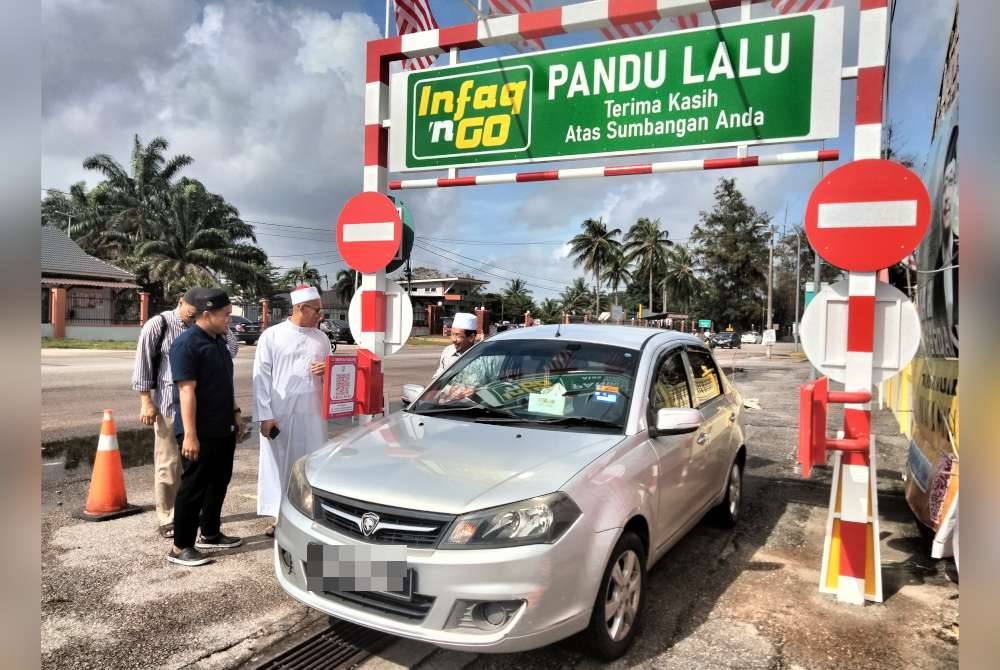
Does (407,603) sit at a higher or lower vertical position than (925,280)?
lower

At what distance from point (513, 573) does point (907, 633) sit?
2.44m

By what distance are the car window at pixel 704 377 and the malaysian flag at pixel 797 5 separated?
97.7 inches

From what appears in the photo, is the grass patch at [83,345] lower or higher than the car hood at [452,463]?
lower

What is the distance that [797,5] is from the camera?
14.5 ft

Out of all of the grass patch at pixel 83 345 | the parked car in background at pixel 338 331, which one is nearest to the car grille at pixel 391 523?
the grass patch at pixel 83 345

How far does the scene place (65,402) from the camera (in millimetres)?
10992

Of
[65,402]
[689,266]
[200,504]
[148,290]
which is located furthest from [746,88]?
[689,266]

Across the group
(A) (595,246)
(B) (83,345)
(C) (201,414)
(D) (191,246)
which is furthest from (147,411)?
(A) (595,246)

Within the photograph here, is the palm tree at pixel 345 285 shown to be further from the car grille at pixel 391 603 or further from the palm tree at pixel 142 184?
the car grille at pixel 391 603

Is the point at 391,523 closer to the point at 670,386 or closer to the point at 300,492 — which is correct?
the point at 300,492

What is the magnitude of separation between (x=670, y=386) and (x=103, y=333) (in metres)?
34.1

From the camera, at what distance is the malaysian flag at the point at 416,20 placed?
5.54 meters

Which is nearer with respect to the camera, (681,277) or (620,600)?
(620,600)

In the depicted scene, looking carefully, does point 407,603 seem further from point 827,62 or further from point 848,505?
point 827,62
